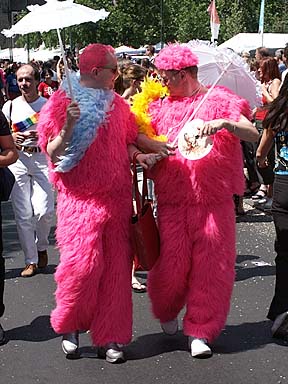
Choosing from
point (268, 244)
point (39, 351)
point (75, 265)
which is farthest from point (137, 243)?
point (268, 244)

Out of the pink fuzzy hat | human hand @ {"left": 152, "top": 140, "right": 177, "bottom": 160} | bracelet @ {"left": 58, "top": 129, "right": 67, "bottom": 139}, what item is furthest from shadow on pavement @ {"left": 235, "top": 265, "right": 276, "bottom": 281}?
bracelet @ {"left": 58, "top": 129, "right": 67, "bottom": 139}

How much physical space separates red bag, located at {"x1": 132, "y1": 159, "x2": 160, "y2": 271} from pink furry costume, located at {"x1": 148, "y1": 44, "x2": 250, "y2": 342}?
11cm

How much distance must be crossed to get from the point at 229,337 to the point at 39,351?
128 centimetres

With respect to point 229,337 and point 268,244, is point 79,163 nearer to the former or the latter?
point 229,337

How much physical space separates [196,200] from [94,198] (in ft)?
2.09

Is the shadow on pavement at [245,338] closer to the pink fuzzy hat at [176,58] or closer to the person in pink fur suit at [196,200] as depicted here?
the person in pink fur suit at [196,200]

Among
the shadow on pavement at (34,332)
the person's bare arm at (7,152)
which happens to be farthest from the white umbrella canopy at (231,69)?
the shadow on pavement at (34,332)

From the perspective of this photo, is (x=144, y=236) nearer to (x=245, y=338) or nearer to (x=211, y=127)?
(x=211, y=127)

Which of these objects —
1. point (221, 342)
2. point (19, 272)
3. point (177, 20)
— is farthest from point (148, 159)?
point (177, 20)

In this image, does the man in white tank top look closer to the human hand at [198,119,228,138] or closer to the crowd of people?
the crowd of people

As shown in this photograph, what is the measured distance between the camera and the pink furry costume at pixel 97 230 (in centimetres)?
482

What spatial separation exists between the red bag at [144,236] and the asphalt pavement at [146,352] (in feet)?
2.05

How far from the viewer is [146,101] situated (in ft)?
17.1

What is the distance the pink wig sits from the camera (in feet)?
15.8
